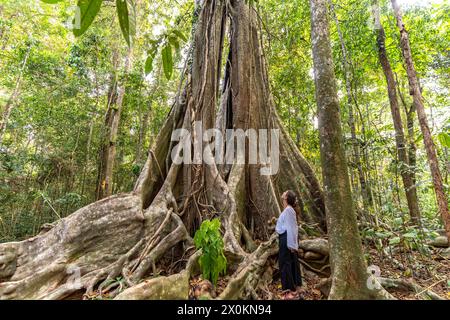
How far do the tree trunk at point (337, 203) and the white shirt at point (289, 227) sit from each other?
1.91 ft

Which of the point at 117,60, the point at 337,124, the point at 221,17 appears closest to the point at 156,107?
the point at 117,60

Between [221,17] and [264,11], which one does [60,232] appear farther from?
[264,11]

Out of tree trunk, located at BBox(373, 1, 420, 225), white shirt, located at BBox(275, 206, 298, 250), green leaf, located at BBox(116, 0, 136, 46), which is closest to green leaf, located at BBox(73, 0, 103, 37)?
green leaf, located at BBox(116, 0, 136, 46)

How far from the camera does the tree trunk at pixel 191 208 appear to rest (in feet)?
8.40

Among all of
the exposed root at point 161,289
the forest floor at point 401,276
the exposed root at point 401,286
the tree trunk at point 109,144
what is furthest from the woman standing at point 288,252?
the tree trunk at point 109,144

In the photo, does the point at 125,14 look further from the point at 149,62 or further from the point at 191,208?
the point at 191,208

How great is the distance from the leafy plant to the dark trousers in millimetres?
677

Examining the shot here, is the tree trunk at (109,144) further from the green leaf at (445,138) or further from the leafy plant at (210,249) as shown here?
the green leaf at (445,138)


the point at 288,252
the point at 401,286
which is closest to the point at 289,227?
the point at 288,252

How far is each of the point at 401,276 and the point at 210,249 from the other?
233cm

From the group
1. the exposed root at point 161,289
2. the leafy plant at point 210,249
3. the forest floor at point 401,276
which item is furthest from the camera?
the forest floor at point 401,276

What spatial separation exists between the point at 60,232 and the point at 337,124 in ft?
10.1

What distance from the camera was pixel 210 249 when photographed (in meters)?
2.43
